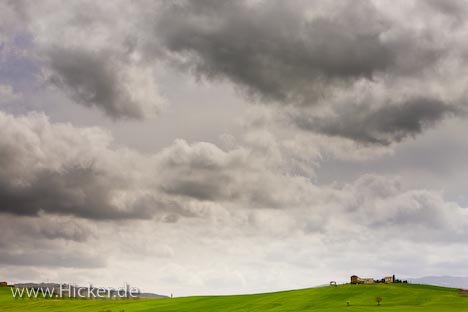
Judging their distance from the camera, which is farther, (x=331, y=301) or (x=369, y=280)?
(x=369, y=280)

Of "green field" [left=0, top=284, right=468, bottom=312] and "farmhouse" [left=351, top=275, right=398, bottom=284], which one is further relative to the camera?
"farmhouse" [left=351, top=275, right=398, bottom=284]

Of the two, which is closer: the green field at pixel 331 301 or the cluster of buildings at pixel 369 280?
the green field at pixel 331 301

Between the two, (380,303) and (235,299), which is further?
(235,299)

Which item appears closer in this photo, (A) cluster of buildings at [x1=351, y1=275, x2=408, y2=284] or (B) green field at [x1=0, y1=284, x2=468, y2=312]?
(B) green field at [x1=0, y1=284, x2=468, y2=312]

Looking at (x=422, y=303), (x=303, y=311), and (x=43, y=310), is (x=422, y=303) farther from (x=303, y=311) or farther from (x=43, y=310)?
(x=43, y=310)

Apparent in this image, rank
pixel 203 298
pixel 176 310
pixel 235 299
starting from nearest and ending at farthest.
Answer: pixel 176 310 < pixel 235 299 < pixel 203 298

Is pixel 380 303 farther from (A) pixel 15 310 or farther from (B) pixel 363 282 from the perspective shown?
(A) pixel 15 310

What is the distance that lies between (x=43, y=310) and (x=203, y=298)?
53444 mm

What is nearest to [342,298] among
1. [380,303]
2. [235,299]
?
[380,303]

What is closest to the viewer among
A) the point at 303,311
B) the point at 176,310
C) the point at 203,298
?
the point at 303,311

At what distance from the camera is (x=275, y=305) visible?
13775cm

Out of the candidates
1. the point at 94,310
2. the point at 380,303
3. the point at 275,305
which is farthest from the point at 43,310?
the point at 380,303

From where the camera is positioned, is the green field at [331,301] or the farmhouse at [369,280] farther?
the farmhouse at [369,280]

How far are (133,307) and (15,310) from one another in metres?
55.8
